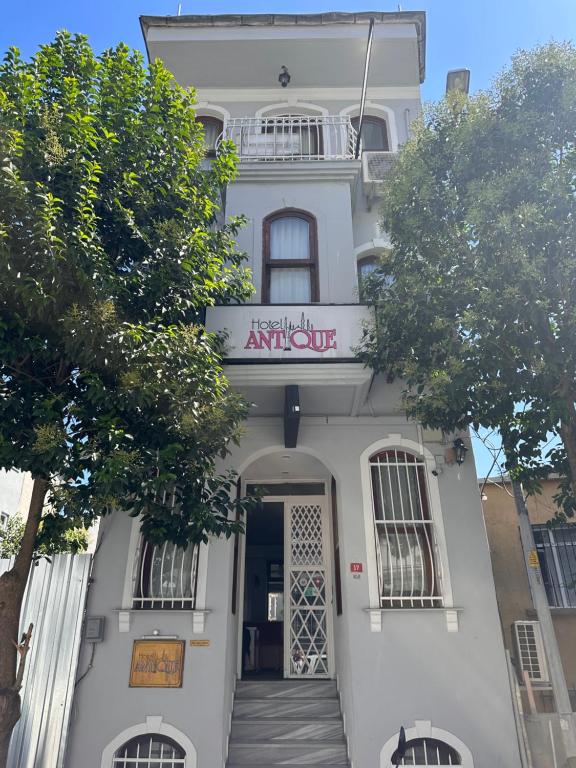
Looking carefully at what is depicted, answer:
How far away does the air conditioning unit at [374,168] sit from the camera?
10344 mm

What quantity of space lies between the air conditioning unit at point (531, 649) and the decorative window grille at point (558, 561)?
1.08 metres

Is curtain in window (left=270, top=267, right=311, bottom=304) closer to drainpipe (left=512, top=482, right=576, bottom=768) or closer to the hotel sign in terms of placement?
the hotel sign

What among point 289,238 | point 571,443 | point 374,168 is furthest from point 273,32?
point 571,443

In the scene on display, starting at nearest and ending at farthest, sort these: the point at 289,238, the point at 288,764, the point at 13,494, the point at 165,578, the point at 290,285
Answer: the point at 288,764 < the point at 165,578 < the point at 290,285 < the point at 289,238 < the point at 13,494

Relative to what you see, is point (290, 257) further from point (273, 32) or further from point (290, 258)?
point (273, 32)

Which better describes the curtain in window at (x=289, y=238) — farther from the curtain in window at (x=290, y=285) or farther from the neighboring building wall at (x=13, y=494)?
the neighboring building wall at (x=13, y=494)

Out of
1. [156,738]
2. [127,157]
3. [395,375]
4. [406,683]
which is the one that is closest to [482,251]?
[395,375]

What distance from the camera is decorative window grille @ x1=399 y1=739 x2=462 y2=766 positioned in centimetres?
679

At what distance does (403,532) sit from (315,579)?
1961mm

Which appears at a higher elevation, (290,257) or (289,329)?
(290,257)

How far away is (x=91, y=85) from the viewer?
Answer: 21.6ft

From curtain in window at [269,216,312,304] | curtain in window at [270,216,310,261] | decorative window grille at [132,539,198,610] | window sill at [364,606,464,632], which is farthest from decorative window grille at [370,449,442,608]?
curtain in window at [270,216,310,261]

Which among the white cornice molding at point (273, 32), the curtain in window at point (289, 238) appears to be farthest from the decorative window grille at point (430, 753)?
the white cornice molding at point (273, 32)

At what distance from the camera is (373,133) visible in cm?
1211
